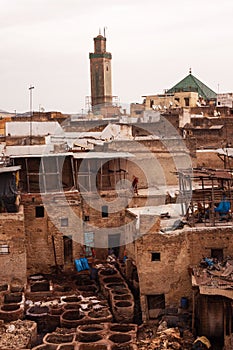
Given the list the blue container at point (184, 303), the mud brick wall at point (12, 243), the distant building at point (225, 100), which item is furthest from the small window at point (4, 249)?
the distant building at point (225, 100)

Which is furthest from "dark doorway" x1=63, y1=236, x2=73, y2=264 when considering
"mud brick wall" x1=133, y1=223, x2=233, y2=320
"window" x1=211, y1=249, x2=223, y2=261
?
"window" x1=211, y1=249, x2=223, y2=261

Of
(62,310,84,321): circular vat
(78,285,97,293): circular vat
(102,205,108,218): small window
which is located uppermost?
(102,205,108,218): small window

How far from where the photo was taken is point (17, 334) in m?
17.8

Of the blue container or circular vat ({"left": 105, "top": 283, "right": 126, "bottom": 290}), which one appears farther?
circular vat ({"left": 105, "top": 283, "right": 126, "bottom": 290})

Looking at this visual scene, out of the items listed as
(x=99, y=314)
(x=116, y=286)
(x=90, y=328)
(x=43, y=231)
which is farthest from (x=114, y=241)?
(x=90, y=328)

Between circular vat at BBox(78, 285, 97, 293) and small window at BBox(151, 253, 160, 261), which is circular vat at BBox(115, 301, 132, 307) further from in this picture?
circular vat at BBox(78, 285, 97, 293)

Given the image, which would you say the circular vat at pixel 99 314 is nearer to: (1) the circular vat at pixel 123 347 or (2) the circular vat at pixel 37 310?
(2) the circular vat at pixel 37 310

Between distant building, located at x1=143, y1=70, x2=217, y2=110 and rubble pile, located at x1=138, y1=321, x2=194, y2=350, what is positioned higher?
distant building, located at x1=143, y1=70, x2=217, y2=110

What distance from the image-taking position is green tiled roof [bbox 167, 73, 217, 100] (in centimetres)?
5788

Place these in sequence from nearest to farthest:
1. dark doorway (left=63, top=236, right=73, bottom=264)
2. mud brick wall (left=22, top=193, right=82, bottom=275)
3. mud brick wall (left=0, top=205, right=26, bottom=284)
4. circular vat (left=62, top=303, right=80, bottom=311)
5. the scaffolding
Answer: circular vat (left=62, top=303, right=80, bottom=311) < the scaffolding < mud brick wall (left=0, top=205, right=26, bottom=284) < mud brick wall (left=22, top=193, right=82, bottom=275) < dark doorway (left=63, top=236, right=73, bottom=264)

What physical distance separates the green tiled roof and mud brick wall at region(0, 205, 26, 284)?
127 ft

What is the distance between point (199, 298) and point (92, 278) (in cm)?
671

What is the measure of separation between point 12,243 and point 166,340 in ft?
26.3

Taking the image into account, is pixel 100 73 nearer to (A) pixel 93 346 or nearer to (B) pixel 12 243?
(B) pixel 12 243
